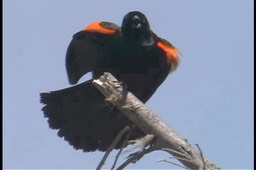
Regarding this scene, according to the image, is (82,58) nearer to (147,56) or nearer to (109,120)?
(147,56)

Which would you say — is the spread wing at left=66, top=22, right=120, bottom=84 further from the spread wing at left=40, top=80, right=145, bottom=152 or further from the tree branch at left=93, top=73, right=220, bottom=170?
the tree branch at left=93, top=73, right=220, bottom=170

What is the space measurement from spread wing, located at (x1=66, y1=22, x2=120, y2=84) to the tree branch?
1.82 meters

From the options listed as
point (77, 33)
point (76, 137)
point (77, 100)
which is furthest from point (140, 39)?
point (76, 137)

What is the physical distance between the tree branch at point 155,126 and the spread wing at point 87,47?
1822 mm

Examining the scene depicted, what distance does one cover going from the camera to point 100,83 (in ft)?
11.0

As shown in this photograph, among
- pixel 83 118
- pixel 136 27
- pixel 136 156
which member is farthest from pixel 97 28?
pixel 136 156

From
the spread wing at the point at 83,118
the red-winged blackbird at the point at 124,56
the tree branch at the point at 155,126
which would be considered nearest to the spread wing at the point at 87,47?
the red-winged blackbird at the point at 124,56

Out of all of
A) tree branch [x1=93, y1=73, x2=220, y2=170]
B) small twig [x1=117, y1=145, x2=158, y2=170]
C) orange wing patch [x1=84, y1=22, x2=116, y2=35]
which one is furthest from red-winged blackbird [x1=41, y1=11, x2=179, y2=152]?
small twig [x1=117, y1=145, x2=158, y2=170]

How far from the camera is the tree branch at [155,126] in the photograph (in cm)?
296

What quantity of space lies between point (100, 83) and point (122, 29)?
2043 millimetres

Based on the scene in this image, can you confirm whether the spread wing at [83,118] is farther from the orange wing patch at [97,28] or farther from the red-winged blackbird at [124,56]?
the orange wing patch at [97,28]

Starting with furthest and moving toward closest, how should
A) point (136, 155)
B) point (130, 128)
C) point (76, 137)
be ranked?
point (76, 137) < point (130, 128) < point (136, 155)

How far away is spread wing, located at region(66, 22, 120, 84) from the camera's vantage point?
5.22m

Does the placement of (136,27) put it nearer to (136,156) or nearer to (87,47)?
(87,47)
